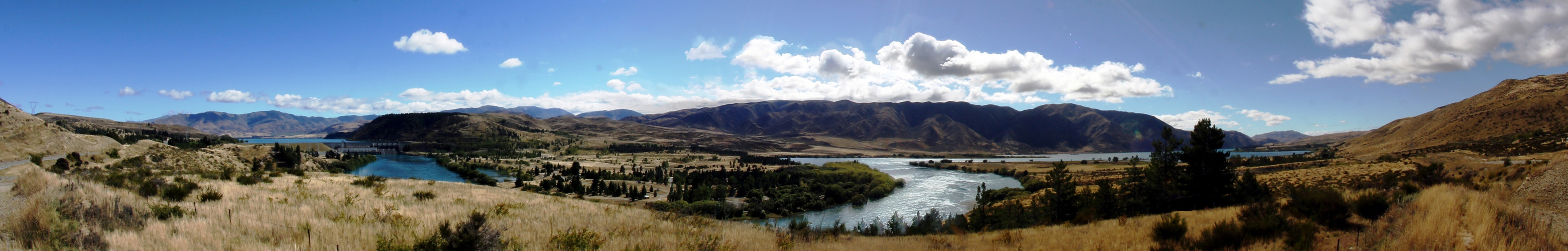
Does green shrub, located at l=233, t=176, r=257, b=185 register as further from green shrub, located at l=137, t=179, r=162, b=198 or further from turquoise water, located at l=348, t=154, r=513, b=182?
turquoise water, located at l=348, t=154, r=513, b=182

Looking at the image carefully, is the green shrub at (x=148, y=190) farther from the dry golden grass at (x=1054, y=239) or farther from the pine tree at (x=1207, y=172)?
the pine tree at (x=1207, y=172)

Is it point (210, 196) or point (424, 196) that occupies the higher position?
point (210, 196)

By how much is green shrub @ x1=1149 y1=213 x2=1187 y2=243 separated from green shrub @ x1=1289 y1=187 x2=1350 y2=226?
2.23 metres

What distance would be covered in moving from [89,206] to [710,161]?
127253 millimetres

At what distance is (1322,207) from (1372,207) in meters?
0.80

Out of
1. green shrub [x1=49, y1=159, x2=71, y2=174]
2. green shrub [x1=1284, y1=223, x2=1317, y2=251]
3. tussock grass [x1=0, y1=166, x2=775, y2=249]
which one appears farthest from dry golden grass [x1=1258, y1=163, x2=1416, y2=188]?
green shrub [x1=49, y1=159, x2=71, y2=174]

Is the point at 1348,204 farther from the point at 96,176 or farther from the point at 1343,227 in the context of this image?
the point at 96,176

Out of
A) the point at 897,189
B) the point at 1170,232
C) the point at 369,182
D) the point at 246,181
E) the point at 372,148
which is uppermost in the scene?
the point at 246,181

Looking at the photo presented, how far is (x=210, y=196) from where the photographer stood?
11.1 meters

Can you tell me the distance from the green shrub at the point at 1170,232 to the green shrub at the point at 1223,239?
2.32 feet

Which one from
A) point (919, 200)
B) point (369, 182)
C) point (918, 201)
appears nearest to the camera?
point (369, 182)

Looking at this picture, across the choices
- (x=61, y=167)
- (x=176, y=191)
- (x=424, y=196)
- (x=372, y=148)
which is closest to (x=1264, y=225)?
(x=424, y=196)

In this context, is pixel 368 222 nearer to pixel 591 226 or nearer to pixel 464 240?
pixel 591 226

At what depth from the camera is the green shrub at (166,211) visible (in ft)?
26.8
